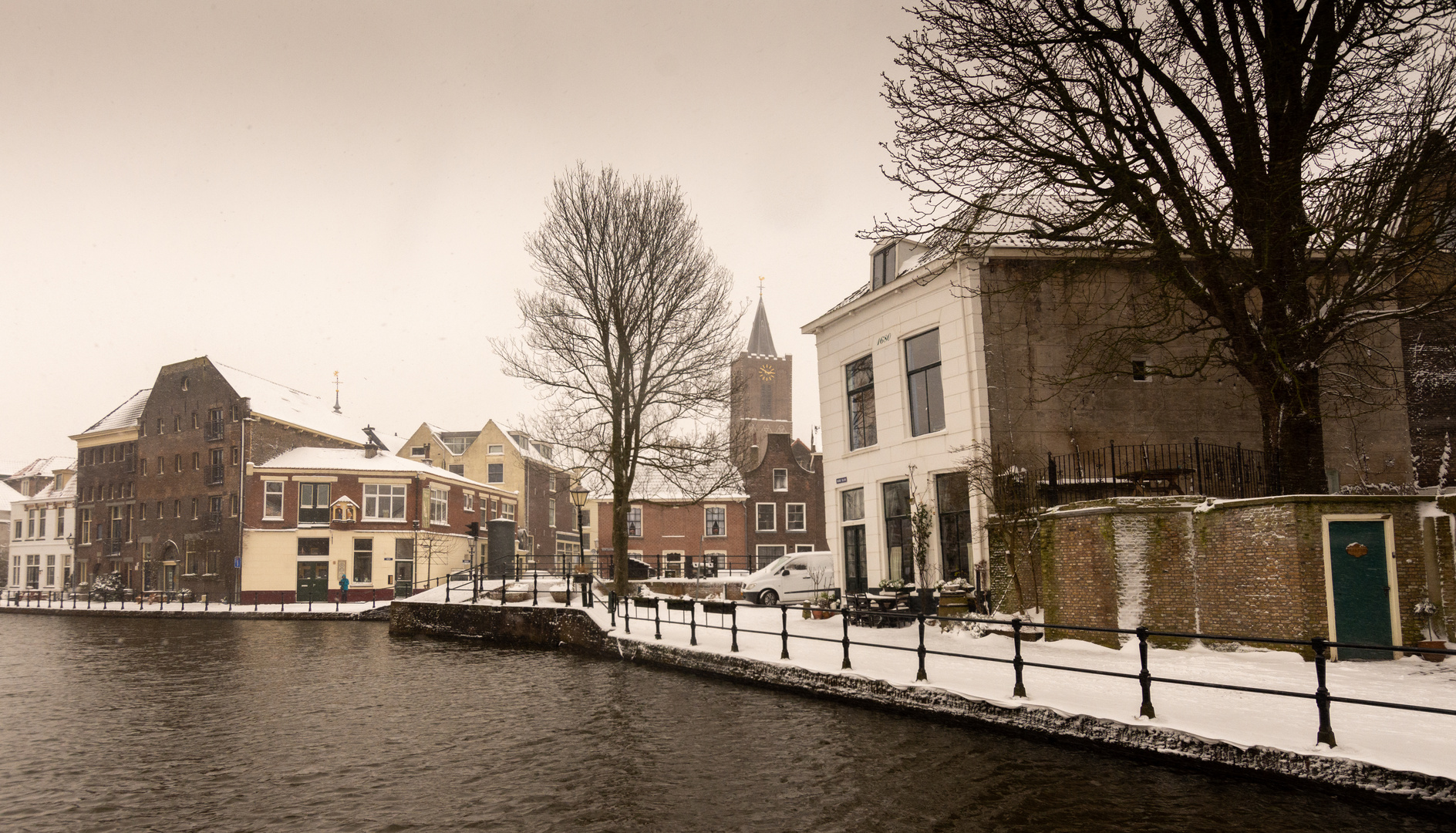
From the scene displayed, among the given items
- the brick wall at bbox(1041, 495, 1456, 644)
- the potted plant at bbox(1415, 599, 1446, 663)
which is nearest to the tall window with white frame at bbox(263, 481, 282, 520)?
the brick wall at bbox(1041, 495, 1456, 644)

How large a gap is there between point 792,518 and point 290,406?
27.9m

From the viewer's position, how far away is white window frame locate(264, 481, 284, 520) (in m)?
42.7

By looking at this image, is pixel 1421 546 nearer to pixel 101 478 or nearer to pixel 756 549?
pixel 756 549

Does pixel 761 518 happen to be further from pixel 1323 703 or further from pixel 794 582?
pixel 1323 703

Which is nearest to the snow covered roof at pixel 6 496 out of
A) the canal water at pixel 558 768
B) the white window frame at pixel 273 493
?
the white window frame at pixel 273 493

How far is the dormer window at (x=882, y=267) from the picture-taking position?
2191cm

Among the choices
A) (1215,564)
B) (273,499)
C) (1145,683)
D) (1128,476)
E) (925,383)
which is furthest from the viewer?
(273,499)

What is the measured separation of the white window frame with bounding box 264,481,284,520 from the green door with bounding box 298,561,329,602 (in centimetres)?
255

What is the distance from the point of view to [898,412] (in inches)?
828

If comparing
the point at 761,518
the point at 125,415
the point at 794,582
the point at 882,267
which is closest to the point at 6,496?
the point at 125,415

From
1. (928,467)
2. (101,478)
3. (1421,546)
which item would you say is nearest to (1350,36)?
(1421,546)

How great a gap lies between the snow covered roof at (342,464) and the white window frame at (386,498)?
2.53 ft

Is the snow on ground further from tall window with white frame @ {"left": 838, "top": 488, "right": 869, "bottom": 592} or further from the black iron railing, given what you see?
tall window with white frame @ {"left": 838, "top": 488, "right": 869, "bottom": 592}

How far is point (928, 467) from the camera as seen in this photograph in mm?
19891
